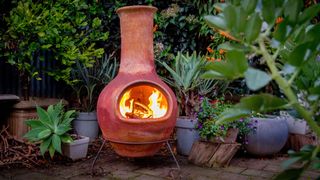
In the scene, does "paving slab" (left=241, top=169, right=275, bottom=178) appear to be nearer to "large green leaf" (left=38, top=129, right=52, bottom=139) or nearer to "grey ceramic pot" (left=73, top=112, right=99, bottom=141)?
"large green leaf" (left=38, top=129, right=52, bottom=139)

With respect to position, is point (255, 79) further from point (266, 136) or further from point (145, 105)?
point (266, 136)

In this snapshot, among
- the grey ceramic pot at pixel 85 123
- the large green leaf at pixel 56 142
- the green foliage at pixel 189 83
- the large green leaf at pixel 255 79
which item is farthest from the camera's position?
the grey ceramic pot at pixel 85 123

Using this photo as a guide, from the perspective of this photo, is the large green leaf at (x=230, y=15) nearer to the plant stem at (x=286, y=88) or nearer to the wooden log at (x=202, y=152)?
the plant stem at (x=286, y=88)

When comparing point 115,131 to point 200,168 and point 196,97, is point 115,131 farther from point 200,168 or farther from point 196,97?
point 196,97

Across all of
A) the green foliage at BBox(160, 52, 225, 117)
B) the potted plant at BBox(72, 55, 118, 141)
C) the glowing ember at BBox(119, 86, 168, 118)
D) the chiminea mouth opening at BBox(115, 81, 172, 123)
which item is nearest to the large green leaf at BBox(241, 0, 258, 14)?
the chiminea mouth opening at BBox(115, 81, 172, 123)

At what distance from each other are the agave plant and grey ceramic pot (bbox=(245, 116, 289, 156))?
6.61 ft

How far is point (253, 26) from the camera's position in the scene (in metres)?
0.48

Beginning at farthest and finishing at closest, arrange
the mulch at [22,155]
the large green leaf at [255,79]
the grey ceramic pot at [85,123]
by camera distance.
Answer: the grey ceramic pot at [85,123]
the mulch at [22,155]
the large green leaf at [255,79]

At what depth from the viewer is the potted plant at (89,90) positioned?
4.32 metres

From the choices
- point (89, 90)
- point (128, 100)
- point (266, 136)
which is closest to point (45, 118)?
point (128, 100)

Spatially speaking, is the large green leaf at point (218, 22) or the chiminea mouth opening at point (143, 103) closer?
the large green leaf at point (218, 22)

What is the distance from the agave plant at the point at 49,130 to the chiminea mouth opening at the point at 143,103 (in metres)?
0.65

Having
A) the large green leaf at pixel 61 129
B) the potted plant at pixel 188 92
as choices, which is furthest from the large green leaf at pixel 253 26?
the potted plant at pixel 188 92

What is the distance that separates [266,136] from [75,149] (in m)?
2.10
